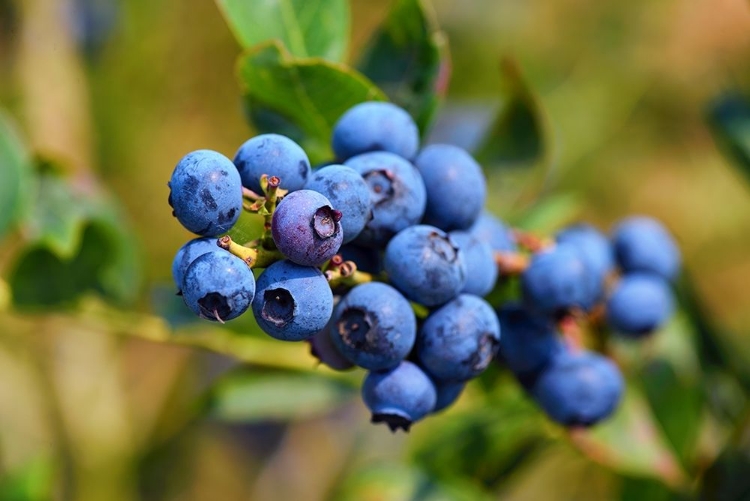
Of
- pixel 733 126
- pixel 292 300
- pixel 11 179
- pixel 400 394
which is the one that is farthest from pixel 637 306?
pixel 11 179

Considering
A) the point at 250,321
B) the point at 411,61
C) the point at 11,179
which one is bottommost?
the point at 250,321

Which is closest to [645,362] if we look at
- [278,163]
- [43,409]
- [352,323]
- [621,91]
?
[352,323]

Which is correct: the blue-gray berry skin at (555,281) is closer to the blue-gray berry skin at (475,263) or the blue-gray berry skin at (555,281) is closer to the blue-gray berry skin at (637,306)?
the blue-gray berry skin at (475,263)

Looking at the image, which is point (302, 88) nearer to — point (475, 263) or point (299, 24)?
point (299, 24)

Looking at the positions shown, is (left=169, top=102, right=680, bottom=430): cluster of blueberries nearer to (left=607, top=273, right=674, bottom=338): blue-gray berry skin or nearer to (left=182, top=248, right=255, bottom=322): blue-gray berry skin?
(left=182, top=248, right=255, bottom=322): blue-gray berry skin

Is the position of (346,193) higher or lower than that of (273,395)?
higher

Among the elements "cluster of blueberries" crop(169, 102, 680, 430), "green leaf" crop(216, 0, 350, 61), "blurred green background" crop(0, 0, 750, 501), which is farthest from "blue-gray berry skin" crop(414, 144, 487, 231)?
"blurred green background" crop(0, 0, 750, 501)
